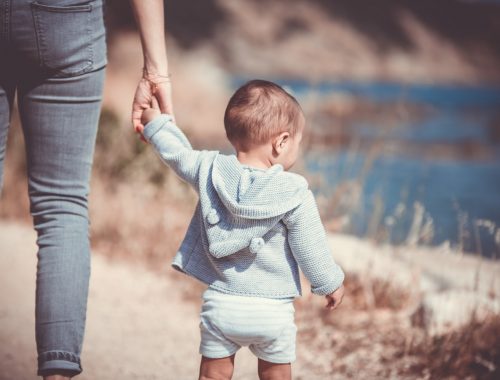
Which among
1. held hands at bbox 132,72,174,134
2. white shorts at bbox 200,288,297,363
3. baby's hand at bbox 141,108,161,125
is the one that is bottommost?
white shorts at bbox 200,288,297,363

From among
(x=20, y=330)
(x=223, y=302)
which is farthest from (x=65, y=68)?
(x=20, y=330)

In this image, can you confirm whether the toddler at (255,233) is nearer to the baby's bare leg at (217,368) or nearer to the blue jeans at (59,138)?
the baby's bare leg at (217,368)

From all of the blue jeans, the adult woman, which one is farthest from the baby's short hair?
the blue jeans

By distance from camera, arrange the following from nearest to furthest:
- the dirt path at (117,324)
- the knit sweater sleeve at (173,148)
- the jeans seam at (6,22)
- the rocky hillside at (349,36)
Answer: the jeans seam at (6,22) → the knit sweater sleeve at (173,148) → the dirt path at (117,324) → the rocky hillside at (349,36)

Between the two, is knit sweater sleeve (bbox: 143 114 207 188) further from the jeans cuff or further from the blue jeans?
the jeans cuff

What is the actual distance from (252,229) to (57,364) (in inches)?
24.8

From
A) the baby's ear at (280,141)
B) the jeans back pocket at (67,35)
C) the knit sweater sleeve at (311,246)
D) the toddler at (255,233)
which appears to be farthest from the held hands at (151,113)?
the knit sweater sleeve at (311,246)

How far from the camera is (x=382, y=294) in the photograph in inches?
130

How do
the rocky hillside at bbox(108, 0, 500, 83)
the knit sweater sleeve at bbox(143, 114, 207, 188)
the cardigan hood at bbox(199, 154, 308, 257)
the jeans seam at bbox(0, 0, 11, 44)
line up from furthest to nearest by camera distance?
the rocky hillside at bbox(108, 0, 500, 83) < the knit sweater sleeve at bbox(143, 114, 207, 188) < the cardigan hood at bbox(199, 154, 308, 257) < the jeans seam at bbox(0, 0, 11, 44)

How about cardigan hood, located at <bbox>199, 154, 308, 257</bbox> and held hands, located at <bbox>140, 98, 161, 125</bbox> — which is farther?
held hands, located at <bbox>140, 98, 161, 125</bbox>

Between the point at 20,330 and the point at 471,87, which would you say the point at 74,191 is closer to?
the point at 20,330

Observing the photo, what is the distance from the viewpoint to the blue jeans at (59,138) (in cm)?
164

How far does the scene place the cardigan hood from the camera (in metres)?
1.66

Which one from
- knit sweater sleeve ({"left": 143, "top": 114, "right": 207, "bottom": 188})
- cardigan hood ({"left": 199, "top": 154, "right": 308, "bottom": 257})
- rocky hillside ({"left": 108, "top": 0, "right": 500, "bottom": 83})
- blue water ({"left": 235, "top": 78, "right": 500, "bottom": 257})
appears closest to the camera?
cardigan hood ({"left": 199, "top": 154, "right": 308, "bottom": 257})
